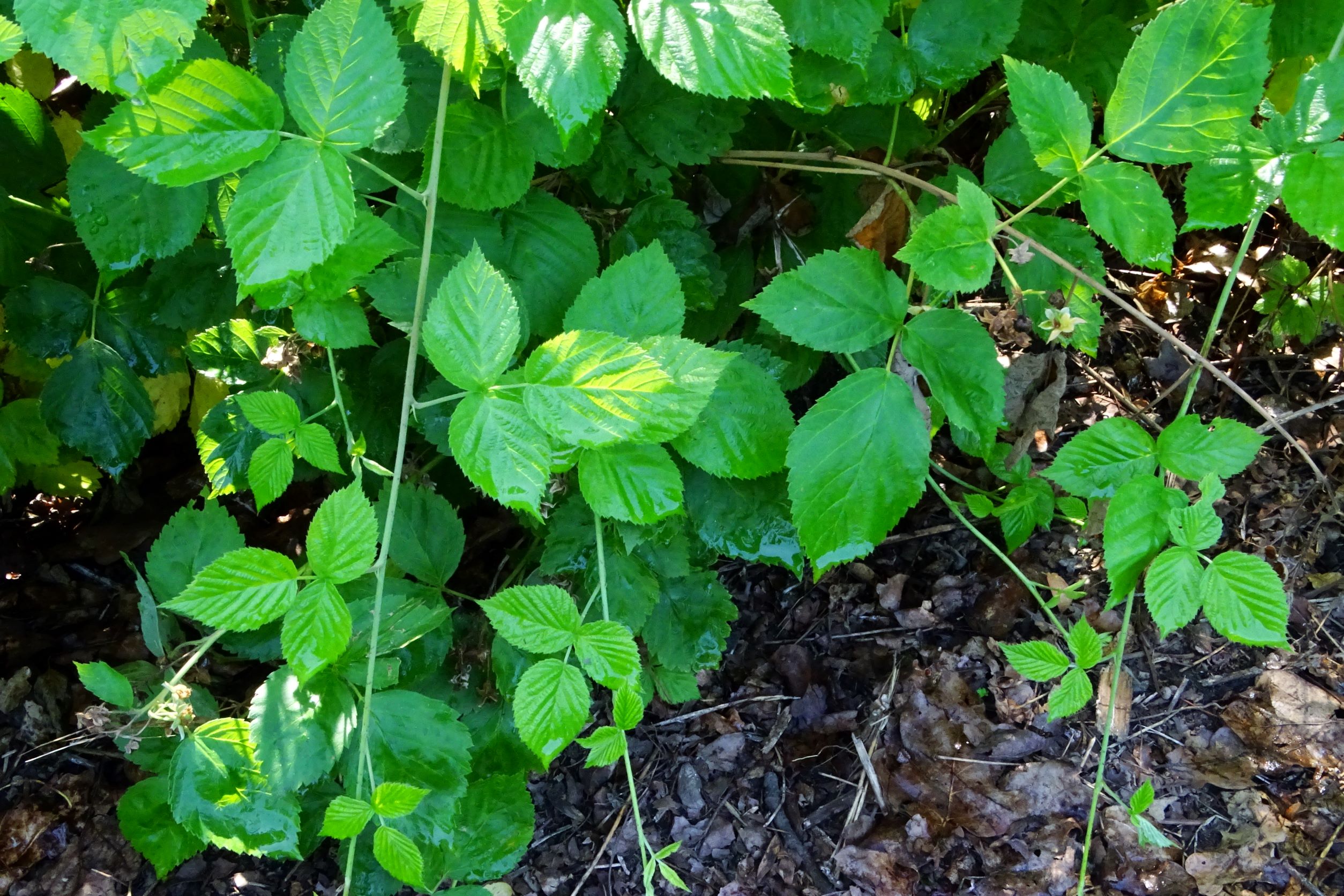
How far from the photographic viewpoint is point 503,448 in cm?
97

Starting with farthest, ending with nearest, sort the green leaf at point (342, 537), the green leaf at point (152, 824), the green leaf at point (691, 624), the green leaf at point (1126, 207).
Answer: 1. the green leaf at point (691, 624)
2. the green leaf at point (152, 824)
3. the green leaf at point (1126, 207)
4. the green leaf at point (342, 537)

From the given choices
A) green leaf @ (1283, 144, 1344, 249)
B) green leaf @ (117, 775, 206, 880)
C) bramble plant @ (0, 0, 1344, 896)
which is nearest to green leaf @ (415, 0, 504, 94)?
bramble plant @ (0, 0, 1344, 896)

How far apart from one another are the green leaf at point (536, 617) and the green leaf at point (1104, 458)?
72 cm

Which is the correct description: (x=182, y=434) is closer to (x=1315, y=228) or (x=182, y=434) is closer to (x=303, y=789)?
(x=303, y=789)

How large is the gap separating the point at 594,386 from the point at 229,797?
2.71ft

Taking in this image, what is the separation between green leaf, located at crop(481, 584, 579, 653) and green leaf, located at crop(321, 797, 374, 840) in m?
0.27

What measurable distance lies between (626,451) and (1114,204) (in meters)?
0.72

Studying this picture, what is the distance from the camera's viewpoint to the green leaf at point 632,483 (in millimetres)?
1149

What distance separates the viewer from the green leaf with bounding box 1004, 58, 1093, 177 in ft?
3.58

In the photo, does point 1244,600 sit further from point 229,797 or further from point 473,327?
point 229,797

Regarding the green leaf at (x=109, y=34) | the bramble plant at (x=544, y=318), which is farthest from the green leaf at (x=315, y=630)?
the green leaf at (x=109, y=34)

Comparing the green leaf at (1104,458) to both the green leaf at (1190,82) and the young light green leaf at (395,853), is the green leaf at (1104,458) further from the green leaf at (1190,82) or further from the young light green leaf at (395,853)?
the young light green leaf at (395,853)

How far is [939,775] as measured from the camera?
1.77 m

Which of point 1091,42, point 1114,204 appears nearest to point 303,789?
point 1114,204
